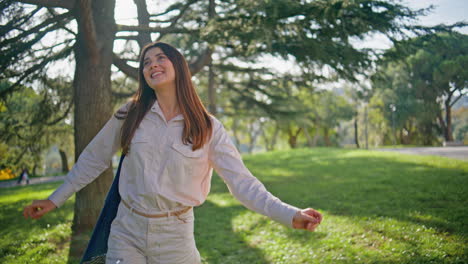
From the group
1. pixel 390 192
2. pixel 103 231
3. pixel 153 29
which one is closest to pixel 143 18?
pixel 153 29

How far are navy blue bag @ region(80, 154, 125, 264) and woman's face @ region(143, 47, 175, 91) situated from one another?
1.74 feet

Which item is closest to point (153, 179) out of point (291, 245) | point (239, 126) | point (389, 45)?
point (291, 245)

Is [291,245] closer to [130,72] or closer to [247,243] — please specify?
[247,243]

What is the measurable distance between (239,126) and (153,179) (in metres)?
49.3

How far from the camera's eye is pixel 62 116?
28.3 ft

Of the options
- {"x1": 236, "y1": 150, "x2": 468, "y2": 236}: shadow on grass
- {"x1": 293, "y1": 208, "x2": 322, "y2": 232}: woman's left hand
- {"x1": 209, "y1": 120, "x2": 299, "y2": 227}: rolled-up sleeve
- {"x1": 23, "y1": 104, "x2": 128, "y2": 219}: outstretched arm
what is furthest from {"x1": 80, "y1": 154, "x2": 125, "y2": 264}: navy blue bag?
{"x1": 236, "y1": 150, "x2": 468, "y2": 236}: shadow on grass

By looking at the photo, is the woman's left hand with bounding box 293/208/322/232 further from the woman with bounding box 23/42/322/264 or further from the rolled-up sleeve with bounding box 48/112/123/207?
the rolled-up sleeve with bounding box 48/112/123/207

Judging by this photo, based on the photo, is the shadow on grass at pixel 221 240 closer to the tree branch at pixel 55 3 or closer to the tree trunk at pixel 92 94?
the tree trunk at pixel 92 94

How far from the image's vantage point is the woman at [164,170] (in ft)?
6.68

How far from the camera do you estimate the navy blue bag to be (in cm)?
233

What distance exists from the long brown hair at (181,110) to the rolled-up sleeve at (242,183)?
94 millimetres

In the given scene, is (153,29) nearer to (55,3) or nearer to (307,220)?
(55,3)

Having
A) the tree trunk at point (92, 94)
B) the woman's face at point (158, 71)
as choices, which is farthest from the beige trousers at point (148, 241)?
the tree trunk at point (92, 94)

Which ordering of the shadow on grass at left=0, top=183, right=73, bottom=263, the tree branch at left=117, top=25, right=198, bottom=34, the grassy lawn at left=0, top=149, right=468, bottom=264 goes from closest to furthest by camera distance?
the grassy lawn at left=0, top=149, right=468, bottom=264
the shadow on grass at left=0, top=183, right=73, bottom=263
the tree branch at left=117, top=25, right=198, bottom=34
